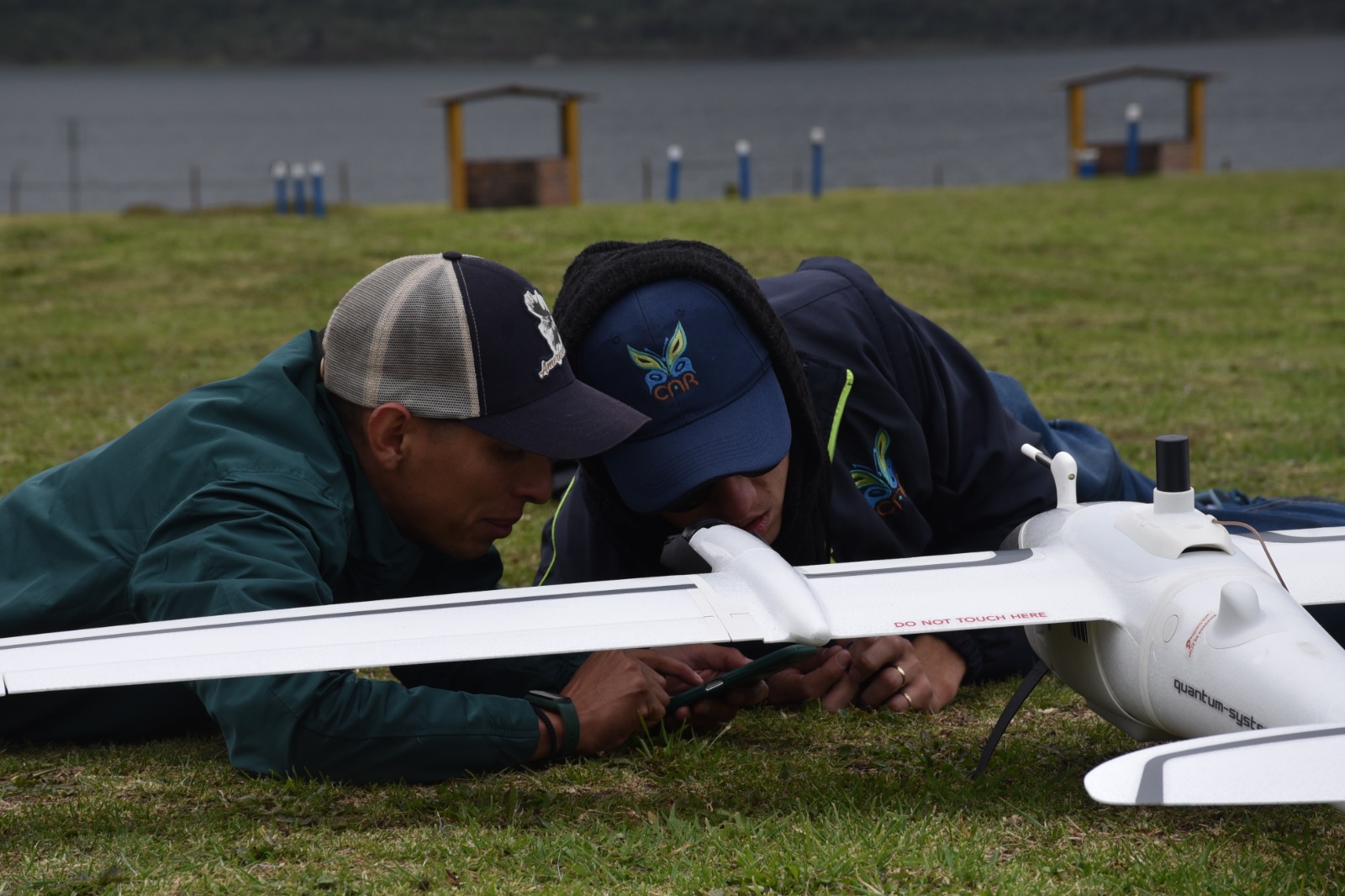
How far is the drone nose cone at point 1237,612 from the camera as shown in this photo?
2281 millimetres

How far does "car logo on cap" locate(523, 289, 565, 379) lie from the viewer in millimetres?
3164

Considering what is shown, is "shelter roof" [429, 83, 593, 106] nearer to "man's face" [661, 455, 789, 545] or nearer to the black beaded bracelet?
"man's face" [661, 455, 789, 545]

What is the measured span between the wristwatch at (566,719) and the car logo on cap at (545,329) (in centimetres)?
70

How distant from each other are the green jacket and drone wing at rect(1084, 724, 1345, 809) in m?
1.41

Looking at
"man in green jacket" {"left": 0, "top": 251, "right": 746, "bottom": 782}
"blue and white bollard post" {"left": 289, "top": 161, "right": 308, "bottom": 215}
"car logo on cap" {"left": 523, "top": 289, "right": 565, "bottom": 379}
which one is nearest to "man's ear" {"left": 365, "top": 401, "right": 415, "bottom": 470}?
"man in green jacket" {"left": 0, "top": 251, "right": 746, "bottom": 782}

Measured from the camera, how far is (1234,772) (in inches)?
75.4

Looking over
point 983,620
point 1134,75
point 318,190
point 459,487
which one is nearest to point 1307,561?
point 983,620

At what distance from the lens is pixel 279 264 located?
588 inches

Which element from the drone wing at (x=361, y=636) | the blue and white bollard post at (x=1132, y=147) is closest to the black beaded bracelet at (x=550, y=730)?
the drone wing at (x=361, y=636)

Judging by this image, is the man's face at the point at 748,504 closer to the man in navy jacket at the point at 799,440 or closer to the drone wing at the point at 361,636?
the man in navy jacket at the point at 799,440

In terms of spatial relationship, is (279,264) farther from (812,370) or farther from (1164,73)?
(1164,73)

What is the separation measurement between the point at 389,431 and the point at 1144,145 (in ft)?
85.7

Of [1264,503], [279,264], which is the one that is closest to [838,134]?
[279,264]

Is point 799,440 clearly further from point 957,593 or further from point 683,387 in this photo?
point 957,593
